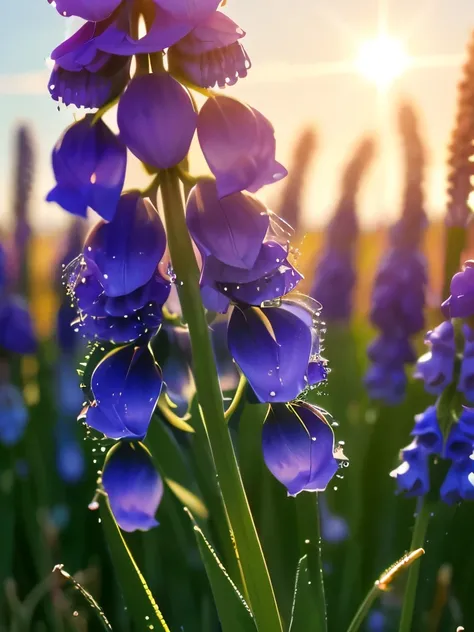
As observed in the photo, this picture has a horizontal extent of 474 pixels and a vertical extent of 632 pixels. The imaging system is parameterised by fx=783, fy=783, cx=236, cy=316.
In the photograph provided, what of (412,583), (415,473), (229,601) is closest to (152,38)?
(229,601)

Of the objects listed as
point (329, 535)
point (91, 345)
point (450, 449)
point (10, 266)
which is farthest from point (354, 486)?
point (10, 266)

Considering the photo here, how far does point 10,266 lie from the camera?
3.66 m

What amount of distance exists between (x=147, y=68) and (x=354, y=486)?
137cm

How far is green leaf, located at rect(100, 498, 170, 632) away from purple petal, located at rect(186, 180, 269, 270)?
47 centimetres

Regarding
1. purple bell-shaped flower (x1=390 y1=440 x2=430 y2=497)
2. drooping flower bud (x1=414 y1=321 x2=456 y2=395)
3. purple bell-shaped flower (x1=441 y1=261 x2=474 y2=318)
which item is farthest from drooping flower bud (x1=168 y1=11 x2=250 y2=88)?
purple bell-shaped flower (x1=390 y1=440 x2=430 y2=497)

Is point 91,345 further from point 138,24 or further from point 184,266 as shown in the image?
point 138,24

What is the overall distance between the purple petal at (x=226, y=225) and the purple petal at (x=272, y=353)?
0.09 meters

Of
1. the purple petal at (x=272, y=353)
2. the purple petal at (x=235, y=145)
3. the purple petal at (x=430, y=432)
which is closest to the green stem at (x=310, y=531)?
the purple petal at (x=430, y=432)

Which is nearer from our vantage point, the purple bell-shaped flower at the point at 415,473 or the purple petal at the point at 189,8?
the purple petal at the point at 189,8

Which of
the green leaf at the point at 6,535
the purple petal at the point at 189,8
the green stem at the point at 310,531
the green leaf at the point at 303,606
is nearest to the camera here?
the purple petal at the point at 189,8

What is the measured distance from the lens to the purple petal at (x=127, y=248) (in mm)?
869

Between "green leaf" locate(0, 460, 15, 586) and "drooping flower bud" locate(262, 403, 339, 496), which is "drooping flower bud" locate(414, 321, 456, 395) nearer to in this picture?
"drooping flower bud" locate(262, 403, 339, 496)

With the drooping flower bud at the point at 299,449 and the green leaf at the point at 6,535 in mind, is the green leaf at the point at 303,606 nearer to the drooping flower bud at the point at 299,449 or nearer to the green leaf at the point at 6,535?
the drooping flower bud at the point at 299,449

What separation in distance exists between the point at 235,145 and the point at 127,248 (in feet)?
0.54
